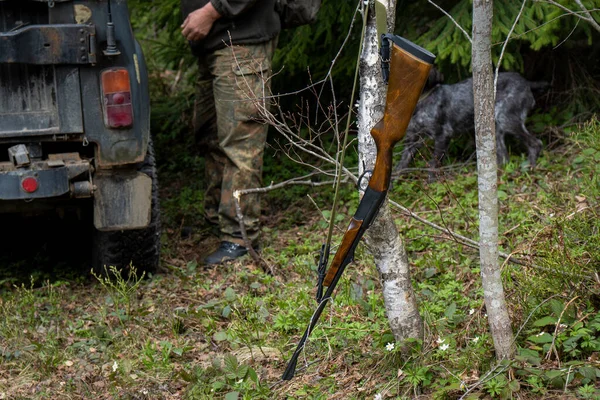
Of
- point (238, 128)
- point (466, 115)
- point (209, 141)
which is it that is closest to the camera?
point (238, 128)

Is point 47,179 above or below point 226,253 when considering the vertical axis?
above

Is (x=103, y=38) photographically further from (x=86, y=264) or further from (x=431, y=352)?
(x=431, y=352)

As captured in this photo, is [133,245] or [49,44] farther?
[133,245]

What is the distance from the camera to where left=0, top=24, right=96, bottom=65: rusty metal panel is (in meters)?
4.43

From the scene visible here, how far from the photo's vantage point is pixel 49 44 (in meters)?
4.50

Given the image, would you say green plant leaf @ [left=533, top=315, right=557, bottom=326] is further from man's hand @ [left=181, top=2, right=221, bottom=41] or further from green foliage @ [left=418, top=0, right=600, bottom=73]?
man's hand @ [left=181, top=2, right=221, bottom=41]

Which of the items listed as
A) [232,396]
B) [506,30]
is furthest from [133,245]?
[506,30]

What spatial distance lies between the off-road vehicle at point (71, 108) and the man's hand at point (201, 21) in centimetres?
66

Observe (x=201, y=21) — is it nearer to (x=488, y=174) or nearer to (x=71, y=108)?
(x=71, y=108)

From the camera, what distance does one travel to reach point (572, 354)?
11.3ft

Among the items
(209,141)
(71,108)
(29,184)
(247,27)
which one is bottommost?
(209,141)

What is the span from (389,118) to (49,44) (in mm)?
2189

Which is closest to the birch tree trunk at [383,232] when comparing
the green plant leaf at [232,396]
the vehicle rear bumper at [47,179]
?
the green plant leaf at [232,396]

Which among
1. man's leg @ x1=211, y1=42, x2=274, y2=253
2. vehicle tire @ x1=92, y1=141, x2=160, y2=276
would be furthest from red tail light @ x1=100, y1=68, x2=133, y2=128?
man's leg @ x1=211, y1=42, x2=274, y2=253
